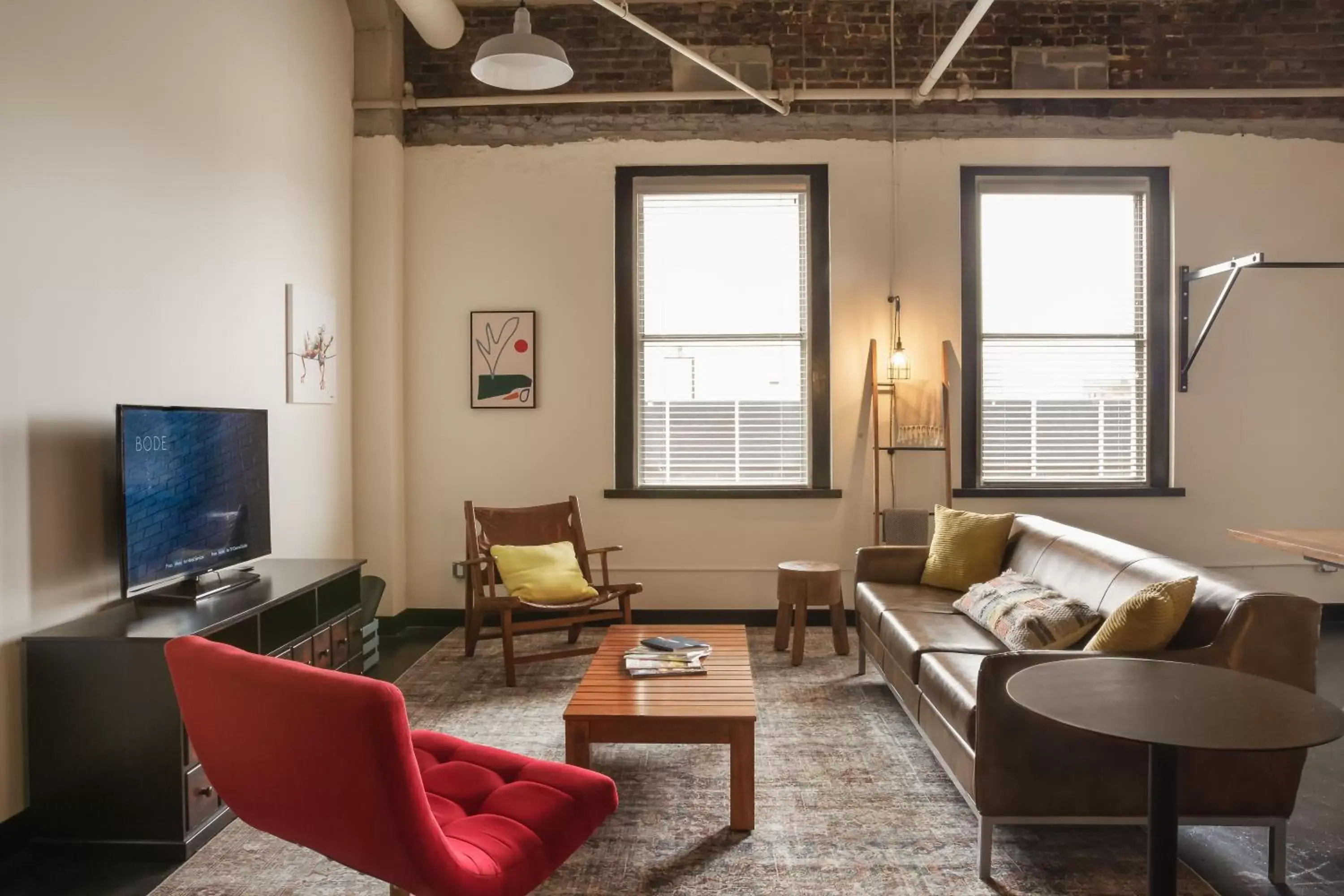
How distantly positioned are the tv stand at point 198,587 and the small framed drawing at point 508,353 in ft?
7.58

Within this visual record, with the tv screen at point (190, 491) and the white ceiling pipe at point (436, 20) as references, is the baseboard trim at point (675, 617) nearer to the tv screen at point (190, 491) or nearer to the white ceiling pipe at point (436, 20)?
the tv screen at point (190, 491)

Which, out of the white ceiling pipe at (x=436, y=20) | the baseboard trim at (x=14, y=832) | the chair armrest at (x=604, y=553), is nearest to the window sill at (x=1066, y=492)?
the chair armrest at (x=604, y=553)

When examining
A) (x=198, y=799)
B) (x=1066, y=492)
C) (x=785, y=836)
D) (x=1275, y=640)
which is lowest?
(x=785, y=836)

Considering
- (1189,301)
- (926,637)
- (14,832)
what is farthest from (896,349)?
(14,832)

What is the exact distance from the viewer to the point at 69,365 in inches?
114

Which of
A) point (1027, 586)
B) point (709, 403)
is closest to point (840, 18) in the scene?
point (709, 403)

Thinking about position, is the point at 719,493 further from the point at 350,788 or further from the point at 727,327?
the point at 350,788

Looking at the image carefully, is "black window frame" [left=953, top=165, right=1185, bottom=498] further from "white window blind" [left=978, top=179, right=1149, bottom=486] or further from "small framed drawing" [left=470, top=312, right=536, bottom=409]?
"small framed drawing" [left=470, top=312, right=536, bottom=409]

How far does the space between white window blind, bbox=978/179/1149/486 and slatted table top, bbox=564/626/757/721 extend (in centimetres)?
285

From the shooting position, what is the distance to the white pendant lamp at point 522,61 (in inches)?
147

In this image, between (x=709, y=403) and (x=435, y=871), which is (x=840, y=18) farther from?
(x=435, y=871)

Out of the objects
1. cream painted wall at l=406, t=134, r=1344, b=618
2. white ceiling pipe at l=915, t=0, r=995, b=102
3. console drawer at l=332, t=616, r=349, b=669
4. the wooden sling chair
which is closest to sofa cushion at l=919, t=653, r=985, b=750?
the wooden sling chair

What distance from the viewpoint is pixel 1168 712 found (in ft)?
5.75

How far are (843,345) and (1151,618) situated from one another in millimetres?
3295
